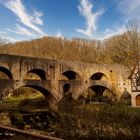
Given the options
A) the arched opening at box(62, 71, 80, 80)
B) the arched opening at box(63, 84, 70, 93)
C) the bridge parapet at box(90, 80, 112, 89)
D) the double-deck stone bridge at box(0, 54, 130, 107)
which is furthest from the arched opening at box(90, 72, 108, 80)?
the arched opening at box(63, 84, 70, 93)

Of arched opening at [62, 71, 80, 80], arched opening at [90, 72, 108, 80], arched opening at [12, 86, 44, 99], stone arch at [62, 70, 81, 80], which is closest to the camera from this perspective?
stone arch at [62, 70, 81, 80]

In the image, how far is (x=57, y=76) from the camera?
101ft

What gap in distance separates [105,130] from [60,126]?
1.50 m

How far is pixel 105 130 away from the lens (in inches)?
343

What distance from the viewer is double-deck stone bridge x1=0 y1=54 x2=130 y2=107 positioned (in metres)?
27.0

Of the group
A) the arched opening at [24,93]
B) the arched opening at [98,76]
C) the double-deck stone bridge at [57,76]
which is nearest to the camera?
the double-deck stone bridge at [57,76]

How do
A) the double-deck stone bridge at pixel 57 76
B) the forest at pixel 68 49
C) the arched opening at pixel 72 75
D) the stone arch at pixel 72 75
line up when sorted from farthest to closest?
the forest at pixel 68 49, the arched opening at pixel 72 75, the stone arch at pixel 72 75, the double-deck stone bridge at pixel 57 76

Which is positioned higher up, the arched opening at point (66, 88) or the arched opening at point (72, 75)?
the arched opening at point (72, 75)

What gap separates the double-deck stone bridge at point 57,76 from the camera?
27.0 meters

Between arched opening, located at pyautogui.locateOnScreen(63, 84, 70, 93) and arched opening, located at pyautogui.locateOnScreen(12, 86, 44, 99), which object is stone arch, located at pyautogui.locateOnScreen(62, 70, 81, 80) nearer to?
arched opening, located at pyautogui.locateOnScreen(63, 84, 70, 93)

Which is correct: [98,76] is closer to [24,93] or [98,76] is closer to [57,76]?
[57,76]

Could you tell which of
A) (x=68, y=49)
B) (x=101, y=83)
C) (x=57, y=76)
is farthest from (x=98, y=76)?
(x=68, y=49)

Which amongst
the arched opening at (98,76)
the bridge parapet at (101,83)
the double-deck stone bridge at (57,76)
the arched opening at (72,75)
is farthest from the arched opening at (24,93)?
the bridge parapet at (101,83)

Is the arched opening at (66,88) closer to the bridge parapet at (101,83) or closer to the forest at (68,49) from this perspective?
the bridge parapet at (101,83)
